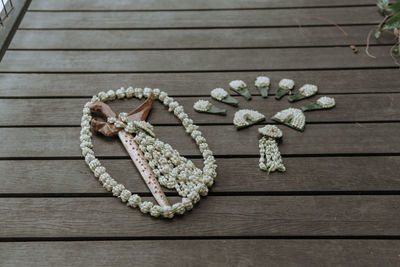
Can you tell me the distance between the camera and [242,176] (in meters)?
1.26

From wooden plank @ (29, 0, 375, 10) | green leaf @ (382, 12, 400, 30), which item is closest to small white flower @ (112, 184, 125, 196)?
wooden plank @ (29, 0, 375, 10)

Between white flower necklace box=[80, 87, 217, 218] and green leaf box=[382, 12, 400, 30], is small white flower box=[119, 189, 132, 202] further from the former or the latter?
green leaf box=[382, 12, 400, 30]

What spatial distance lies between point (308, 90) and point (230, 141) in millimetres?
426

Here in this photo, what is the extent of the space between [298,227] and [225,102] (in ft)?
1.95

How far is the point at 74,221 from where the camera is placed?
1.14m

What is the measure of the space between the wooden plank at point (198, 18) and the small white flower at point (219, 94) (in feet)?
1.77

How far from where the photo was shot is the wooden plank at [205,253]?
3.44 ft

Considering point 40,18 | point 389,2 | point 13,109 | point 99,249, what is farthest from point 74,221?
point 389,2

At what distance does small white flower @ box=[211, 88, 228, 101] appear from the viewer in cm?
152

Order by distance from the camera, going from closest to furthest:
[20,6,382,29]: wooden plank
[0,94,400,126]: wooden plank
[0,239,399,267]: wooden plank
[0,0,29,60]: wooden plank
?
[0,239,399,267]: wooden plank, [0,94,400,126]: wooden plank, [0,0,29,60]: wooden plank, [20,6,382,29]: wooden plank

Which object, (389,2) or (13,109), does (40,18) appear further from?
(389,2)

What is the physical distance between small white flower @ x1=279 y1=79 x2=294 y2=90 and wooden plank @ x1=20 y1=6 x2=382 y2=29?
0.48 meters

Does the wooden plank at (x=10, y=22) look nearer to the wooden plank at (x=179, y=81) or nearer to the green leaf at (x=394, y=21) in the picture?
the wooden plank at (x=179, y=81)

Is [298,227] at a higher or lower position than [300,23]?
lower
